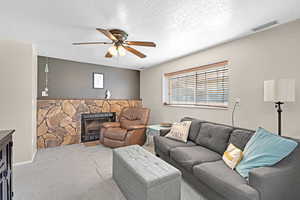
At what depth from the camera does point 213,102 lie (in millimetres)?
3123

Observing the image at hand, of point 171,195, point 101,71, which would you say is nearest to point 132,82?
point 101,71

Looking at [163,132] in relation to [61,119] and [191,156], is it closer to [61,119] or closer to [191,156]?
[191,156]

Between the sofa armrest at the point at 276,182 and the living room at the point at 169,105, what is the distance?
0.01 m

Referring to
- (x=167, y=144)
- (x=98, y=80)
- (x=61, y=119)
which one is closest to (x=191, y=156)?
(x=167, y=144)

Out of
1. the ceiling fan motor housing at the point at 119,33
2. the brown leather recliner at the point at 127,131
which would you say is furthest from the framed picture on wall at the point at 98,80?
the ceiling fan motor housing at the point at 119,33

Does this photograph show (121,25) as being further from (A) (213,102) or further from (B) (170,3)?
(A) (213,102)

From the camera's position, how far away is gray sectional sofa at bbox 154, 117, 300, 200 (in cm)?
139

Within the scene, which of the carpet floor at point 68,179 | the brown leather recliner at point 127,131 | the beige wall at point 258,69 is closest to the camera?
the carpet floor at point 68,179

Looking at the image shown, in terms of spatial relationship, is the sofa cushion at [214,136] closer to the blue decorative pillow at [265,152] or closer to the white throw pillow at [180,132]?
the white throw pillow at [180,132]

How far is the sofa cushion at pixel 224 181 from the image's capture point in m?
1.35

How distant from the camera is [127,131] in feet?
12.2

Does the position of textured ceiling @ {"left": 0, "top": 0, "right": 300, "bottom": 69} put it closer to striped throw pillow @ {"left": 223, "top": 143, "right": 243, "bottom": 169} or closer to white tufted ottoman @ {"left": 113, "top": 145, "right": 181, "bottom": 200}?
striped throw pillow @ {"left": 223, "top": 143, "right": 243, "bottom": 169}

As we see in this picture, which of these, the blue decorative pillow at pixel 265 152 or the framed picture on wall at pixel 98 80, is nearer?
the blue decorative pillow at pixel 265 152

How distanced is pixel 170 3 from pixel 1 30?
267 cm
